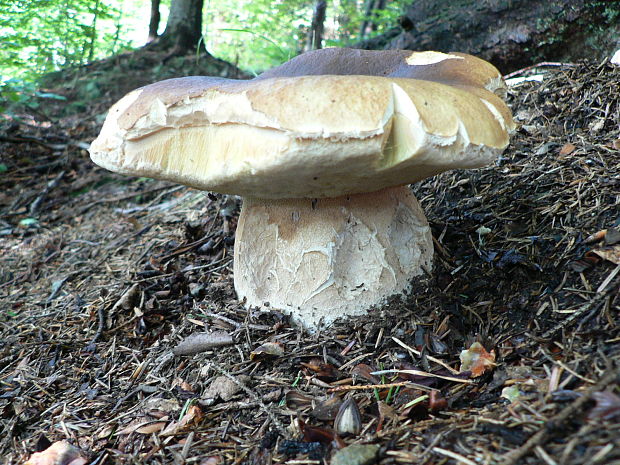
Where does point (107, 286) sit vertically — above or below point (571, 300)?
below

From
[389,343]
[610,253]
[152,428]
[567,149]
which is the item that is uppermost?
[567,149]

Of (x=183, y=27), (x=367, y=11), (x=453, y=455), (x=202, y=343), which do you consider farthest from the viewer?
(x=367, y=11)

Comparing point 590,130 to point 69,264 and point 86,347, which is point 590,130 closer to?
point 86,347

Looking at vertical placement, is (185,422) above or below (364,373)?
below

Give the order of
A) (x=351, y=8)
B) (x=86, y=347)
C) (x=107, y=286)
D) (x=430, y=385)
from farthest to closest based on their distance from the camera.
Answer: (x=351, y=8) → (x=107, y=286) → (x=86, y=347) → (x=430, y=385)

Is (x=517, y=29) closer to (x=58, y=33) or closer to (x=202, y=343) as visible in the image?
(x=202, y=343)

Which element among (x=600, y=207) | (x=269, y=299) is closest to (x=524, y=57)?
(x=600, y=207)

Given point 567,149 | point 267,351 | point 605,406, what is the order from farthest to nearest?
point 567,149 < point 267,351 < point 605,406

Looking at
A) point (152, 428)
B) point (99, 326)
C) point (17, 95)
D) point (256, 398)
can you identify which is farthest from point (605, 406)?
point (17, 95)
